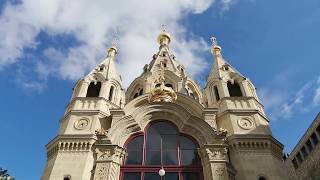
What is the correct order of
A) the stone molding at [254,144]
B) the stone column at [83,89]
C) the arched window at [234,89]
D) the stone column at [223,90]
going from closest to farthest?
the stone molding at [254,144], the stone column at [223,90], the stone column at [83,89], the arched window at [234,89]

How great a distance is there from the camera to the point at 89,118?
24.5 metres

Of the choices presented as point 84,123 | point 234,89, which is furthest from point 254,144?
point 84,123

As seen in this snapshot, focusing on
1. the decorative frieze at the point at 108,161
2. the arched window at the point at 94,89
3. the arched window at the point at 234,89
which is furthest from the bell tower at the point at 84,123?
the arched window at the point at 234,89

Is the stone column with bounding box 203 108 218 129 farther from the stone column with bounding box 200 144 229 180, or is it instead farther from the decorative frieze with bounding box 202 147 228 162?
the decorative frieze with bounding box 202 147 228 162

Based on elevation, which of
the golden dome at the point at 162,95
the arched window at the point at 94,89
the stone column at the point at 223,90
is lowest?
the golden dome at the point at 162,95

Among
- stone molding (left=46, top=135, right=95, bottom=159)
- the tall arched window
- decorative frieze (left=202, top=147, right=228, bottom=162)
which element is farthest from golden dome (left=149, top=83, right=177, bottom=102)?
decorative frieze (left=202, top=147, right=228, bottom=162)

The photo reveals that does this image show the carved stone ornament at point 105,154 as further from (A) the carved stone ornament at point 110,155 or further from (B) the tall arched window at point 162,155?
(B) the tall arched window at point 162,155

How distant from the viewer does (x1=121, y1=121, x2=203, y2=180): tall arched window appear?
18656mm

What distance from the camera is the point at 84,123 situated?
24.2m

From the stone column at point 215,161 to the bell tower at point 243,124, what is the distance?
2.83 metres

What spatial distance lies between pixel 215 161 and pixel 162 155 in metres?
3.32

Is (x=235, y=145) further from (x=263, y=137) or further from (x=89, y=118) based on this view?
(x=89, y=118)

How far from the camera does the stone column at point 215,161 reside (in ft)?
57.6

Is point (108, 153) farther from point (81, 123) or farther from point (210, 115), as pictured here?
point (210, 115)
